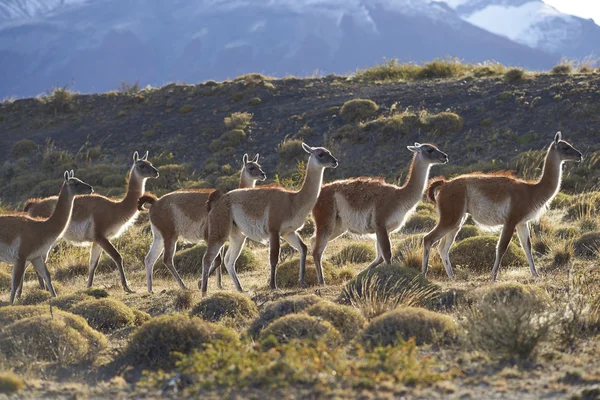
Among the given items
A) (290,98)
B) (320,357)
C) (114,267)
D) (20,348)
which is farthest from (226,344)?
(290,98)

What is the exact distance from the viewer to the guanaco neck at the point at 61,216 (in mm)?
11336

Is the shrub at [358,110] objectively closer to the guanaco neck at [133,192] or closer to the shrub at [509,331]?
the guanaco neck at [133,192]

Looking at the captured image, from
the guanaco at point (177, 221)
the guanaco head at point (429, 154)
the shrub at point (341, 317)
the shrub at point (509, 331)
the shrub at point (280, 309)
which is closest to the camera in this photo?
the shrub at point (509, 331)

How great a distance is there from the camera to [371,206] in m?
11.6

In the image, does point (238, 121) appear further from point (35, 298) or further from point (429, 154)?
point (35, 298)

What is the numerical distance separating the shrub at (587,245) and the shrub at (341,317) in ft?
18.8

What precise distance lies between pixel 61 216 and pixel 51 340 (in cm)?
397

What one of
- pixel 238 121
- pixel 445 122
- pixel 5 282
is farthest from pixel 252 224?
pixel 238 121

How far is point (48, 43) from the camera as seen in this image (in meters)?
169

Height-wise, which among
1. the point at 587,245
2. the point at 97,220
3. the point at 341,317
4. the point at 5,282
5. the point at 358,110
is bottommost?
the point at 5,282

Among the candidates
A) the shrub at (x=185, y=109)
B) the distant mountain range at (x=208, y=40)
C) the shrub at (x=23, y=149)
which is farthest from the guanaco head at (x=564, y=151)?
the distant mountain range at (x=208, y=40)

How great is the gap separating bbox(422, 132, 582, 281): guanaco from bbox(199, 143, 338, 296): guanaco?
1.71 metres

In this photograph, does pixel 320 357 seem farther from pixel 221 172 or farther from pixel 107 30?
pixel 107 30

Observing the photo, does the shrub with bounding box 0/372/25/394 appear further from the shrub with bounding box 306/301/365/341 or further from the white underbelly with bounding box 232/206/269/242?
the white underbelly with bounding box 232/206/269/242
